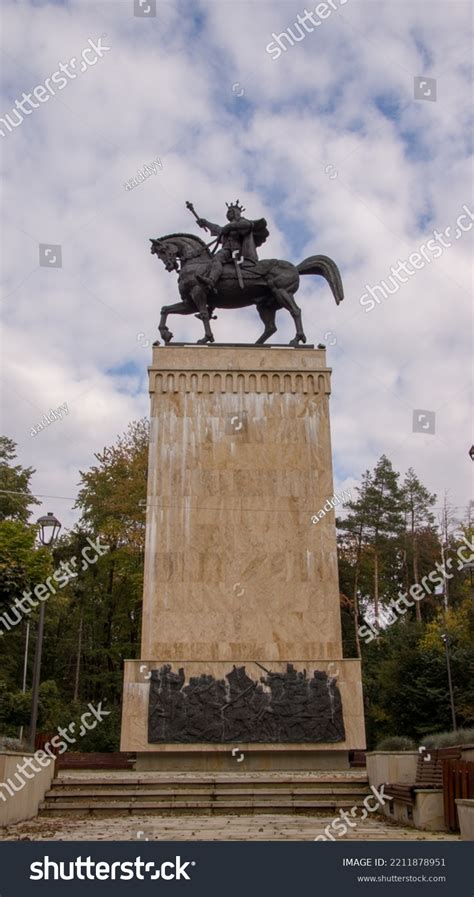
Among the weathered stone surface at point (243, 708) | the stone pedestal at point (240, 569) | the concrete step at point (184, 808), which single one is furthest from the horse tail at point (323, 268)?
the concrete step at point (184, 808)

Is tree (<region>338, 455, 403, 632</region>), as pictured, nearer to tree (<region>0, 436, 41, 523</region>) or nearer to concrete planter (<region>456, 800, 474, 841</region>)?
tree (<region>0, 436, 41, 523</region>)

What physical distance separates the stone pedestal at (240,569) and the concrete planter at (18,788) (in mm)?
5351

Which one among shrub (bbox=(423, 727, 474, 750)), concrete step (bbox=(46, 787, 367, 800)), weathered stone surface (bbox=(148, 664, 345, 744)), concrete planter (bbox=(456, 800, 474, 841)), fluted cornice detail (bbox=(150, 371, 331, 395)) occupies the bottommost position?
concrete step (bbox=(46, 787, 367, 800))

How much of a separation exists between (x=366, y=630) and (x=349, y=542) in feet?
19.0

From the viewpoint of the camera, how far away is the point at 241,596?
19.9 m

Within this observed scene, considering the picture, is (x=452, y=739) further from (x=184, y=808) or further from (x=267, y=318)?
(x=267, y=318)

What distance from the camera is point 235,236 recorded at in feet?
76.6

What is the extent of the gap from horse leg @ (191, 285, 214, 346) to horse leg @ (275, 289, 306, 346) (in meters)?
2.10

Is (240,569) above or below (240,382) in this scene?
below

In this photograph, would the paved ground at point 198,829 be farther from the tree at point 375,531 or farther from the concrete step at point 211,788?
the tree at point 375,531

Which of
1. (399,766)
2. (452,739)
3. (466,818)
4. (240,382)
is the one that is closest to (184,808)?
(399,766)

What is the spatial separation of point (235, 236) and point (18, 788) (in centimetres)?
1645

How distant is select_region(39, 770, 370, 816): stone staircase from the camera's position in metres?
13.2

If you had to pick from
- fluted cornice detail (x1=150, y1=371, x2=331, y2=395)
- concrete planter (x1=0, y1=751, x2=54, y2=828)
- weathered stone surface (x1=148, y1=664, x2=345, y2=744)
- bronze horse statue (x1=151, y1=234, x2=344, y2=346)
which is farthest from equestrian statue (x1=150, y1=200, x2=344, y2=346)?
concrete planter (x1=0, y1=751, x2=54, y2=828)
